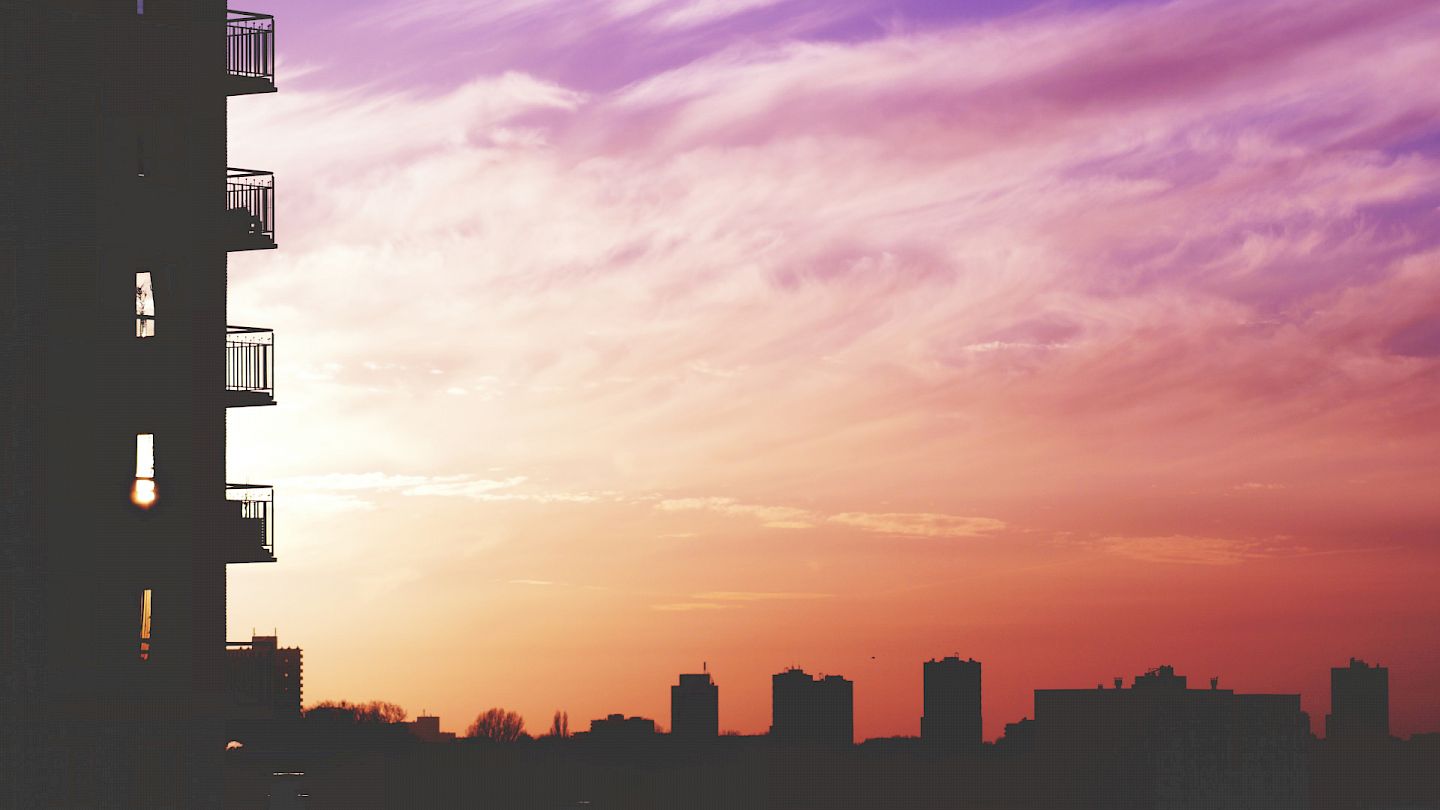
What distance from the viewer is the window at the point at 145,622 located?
3772 centimetres

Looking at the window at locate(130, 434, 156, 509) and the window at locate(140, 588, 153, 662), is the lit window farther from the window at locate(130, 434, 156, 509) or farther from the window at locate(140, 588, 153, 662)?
the window at locate(130, 434, 156, 509)

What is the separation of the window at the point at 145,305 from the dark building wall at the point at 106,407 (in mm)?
181

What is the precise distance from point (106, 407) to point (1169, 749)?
11740 centimetres

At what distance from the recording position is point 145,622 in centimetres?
3809

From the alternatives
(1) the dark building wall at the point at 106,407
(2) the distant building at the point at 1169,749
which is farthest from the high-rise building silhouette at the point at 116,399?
(2) the distant building at the point at 1169,749

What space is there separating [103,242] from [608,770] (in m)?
142

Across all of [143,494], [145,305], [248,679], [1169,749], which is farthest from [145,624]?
[1169,749]

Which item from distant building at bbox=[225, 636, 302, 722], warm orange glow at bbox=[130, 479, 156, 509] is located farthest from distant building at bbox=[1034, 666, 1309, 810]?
warm orange glow at bbox=[130, 479, 156, 509]

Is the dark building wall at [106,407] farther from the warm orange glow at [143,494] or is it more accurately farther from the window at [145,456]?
the warm orange glow at [143,494]

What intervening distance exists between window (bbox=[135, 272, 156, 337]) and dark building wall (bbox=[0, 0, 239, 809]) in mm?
181

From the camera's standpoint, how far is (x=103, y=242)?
38.0 meters

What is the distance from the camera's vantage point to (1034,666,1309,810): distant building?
5556 inches

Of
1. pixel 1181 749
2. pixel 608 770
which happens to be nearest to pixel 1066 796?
pixel 1181 749

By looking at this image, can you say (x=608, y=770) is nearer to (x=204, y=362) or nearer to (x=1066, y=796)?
(x=1066, y=796)
